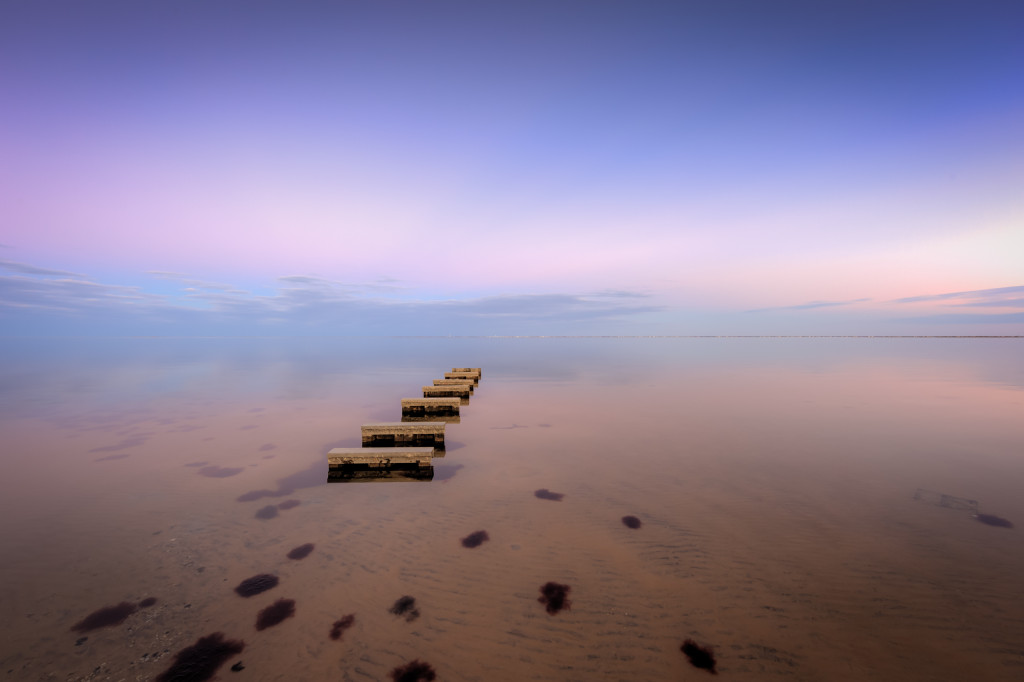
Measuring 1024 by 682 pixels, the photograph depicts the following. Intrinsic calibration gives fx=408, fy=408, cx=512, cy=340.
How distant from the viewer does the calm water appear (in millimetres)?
5555

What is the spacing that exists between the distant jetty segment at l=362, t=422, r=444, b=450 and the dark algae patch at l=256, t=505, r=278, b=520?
391 centimetres

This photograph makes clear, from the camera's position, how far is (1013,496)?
10.5 metres

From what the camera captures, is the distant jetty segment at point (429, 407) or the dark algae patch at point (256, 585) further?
the distant jetty segment at point (429, 407)

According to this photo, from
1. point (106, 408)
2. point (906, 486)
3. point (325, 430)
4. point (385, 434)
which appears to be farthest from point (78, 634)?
point (106, 408)

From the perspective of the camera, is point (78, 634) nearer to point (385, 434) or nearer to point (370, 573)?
point (370, 573)

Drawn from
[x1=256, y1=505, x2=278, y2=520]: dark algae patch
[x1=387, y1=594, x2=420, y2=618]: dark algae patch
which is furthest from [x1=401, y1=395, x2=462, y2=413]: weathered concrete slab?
[x1=387, y1=594, x2=420, y2=618]: dark algae patch

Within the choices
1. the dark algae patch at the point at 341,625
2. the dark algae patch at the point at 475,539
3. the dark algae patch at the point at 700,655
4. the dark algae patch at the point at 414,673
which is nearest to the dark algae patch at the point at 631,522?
the dark algae patch at the point at 475,539

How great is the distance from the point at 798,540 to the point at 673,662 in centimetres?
487

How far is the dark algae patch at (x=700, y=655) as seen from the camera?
5.32 metres

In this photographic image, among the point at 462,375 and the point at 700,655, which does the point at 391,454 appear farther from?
the point at 462,375

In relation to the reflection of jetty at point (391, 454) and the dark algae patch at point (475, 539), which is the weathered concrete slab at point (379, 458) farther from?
the dark algae patch at point (475, 539)

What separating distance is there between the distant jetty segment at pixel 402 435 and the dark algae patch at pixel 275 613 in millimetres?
7412

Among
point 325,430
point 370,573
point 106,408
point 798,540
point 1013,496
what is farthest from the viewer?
Answer: point 106,408

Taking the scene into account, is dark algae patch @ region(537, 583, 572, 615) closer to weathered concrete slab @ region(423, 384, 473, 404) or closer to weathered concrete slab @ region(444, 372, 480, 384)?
weathered concrete slab @ region(423, 384, 473, 404)
